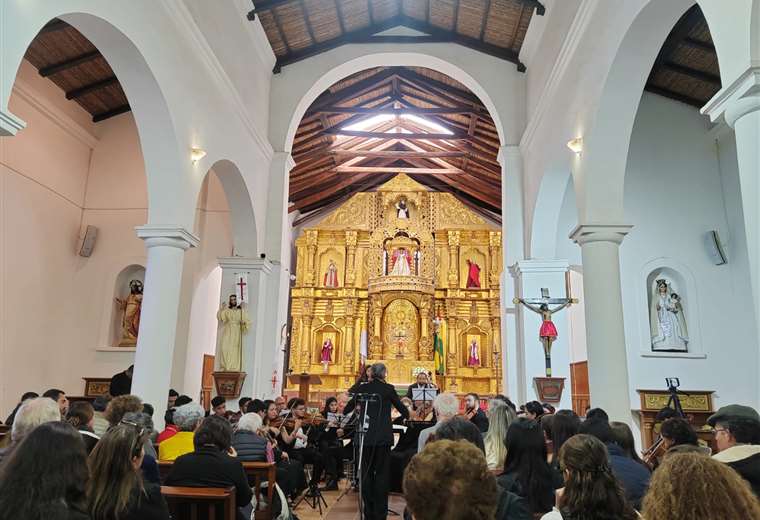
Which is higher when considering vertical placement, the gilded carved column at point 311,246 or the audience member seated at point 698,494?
the gilded carved column at point 311,246

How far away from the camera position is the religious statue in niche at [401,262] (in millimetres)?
17250

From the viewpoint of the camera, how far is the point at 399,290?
16.7 m

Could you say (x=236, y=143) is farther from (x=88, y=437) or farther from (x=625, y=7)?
(x=88, y=437)

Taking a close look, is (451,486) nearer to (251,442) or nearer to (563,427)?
(563,427)

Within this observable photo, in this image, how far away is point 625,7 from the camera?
5.27 m

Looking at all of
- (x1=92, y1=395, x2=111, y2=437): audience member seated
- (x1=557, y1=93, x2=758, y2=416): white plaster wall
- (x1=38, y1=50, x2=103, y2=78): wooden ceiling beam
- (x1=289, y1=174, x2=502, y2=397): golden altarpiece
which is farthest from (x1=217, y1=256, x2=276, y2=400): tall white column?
(x1=289, y1=174, x2=502, y2=397): golden altarpiece

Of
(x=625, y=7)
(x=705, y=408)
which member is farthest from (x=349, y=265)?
(x=625, y=7)

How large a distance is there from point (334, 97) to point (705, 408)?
8.58 metres

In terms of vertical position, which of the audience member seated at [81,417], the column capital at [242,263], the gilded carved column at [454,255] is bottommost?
the audience member seated at [81,417]

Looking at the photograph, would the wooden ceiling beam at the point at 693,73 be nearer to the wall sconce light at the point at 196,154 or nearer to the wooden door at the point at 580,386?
the wooden door at the point at 580,386

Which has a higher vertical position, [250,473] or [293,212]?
[293,212]

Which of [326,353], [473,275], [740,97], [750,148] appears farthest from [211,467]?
[473,275]

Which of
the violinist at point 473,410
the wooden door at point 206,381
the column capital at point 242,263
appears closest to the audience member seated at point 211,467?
the violinist at point 473,410

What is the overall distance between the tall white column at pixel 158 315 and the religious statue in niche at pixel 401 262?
1126 cm
